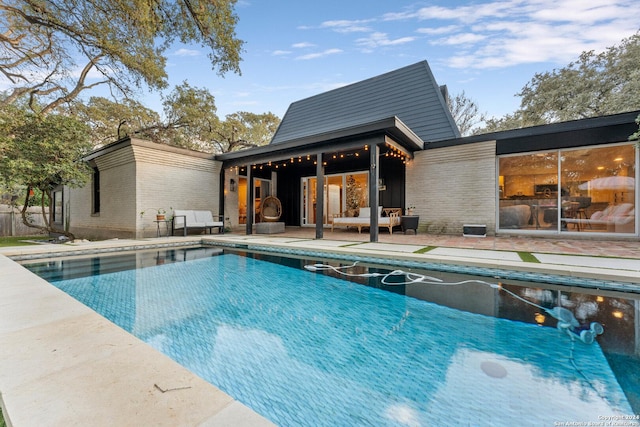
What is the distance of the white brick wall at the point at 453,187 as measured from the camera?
7125 millimetres

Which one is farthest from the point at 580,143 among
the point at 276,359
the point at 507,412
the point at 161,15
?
the point at 161,15

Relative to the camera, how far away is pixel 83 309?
2051mm

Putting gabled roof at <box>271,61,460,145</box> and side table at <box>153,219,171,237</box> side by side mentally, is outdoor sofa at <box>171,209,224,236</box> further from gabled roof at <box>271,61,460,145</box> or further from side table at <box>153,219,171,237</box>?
gabled roof at <box>271,61,460,145</box>

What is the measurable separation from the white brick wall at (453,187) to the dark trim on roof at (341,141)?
2.34 ft

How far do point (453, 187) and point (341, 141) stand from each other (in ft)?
11.3

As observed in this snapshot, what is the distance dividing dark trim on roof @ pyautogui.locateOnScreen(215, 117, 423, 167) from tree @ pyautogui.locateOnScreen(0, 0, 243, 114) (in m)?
2.33

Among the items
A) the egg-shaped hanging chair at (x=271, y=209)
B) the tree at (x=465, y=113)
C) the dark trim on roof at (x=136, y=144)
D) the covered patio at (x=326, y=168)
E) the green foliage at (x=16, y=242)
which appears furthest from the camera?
the tree at (x=465, y=113)

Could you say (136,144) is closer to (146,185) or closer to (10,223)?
(146,185)

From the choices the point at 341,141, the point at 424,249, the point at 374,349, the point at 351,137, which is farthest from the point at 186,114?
the point at 374,349

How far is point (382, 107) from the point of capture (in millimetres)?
10461

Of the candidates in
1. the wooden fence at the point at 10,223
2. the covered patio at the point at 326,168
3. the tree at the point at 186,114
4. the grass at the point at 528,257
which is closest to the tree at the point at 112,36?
the covered patio at the point at 326,168

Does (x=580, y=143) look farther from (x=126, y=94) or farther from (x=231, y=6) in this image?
(x=126, y=94)

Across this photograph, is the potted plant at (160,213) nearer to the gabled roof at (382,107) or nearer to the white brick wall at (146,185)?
the white brick wall at (146,185)

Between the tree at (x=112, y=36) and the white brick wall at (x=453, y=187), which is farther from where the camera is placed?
the white brick wall at (x=453, y=187)
